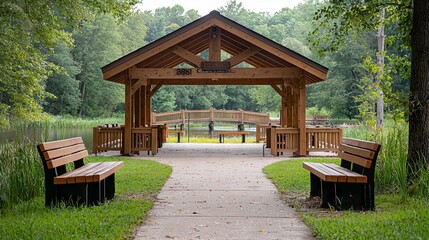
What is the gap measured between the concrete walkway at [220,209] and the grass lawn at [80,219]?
7.5 inches

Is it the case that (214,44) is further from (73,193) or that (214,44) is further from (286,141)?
(73,193)

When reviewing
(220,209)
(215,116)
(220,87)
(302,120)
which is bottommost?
(220,209)

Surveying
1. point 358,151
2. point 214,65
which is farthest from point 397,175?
point 214,65

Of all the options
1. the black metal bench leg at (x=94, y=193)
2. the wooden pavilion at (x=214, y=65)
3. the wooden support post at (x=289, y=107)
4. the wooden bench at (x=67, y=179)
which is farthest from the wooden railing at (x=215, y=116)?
the black metal bench leg at (x=94, y=193)

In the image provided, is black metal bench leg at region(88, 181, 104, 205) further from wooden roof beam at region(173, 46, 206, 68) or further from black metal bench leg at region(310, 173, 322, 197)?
wooden roof beam at region(173, 46, 206, 68)

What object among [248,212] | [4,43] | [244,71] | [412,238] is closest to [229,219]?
[248,212]

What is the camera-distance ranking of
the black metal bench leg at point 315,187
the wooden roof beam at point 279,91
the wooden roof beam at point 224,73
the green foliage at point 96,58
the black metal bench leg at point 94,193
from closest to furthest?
the black metal bench leg at point 94,193 < the black metal bench leg at point 315,187 < the wooden roof beam at point 224,73 < the wooden roof beam at point 279,91 < the green foliage at point 96,58

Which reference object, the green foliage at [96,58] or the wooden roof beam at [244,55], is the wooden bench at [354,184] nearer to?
the wooden roof beam at [244,55]

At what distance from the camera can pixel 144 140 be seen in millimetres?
14328

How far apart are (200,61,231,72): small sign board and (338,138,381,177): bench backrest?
23.4 feet

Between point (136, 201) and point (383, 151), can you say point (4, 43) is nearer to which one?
point (136, 201)

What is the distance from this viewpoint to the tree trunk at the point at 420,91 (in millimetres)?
6531

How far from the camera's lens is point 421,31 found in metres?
6.57

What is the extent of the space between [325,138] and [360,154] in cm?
862
